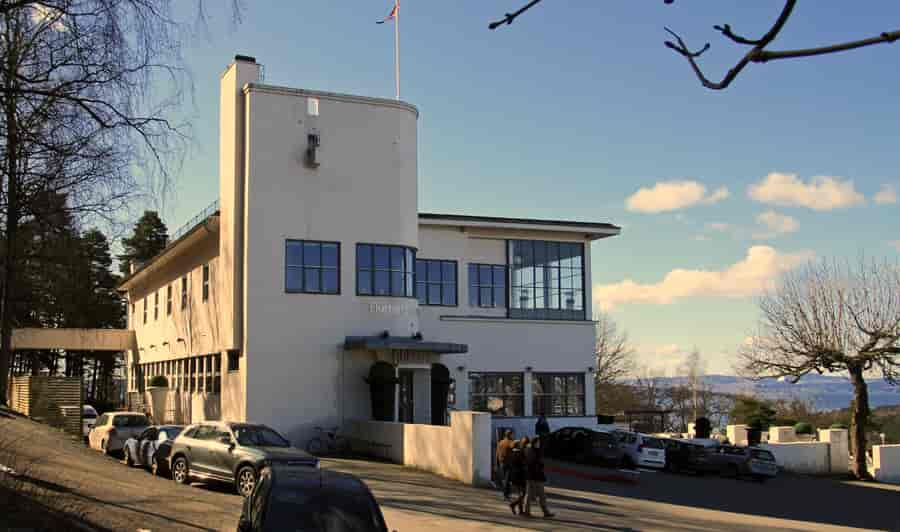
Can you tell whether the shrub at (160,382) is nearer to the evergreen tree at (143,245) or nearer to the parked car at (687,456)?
the parked car at (687,456)

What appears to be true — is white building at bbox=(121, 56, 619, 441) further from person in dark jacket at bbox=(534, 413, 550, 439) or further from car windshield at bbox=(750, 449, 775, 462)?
car windshield at bbox=(750, 449, 775, 462)

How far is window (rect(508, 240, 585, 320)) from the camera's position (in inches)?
1617

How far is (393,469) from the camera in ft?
86.4

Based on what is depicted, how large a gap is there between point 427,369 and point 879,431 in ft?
102

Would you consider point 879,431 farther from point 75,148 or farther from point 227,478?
point 75,148

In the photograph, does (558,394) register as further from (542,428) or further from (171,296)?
(171,296)

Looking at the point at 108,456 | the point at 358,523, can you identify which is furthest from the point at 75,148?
the point at 108,456

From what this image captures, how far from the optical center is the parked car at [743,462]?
33906mm

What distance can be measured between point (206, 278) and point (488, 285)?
12.2 metres

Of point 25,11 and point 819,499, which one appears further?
point 819,499

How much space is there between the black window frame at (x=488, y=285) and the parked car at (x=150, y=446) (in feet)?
57.8

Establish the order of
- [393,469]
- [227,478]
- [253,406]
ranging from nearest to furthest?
[227,478] → [393,469] → [253,406]

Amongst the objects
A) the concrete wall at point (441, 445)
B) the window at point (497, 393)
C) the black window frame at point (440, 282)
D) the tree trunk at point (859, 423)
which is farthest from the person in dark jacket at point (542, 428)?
the tree trunk at point (859, 423)

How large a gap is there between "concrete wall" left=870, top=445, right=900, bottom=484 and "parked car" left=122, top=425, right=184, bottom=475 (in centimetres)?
3159
